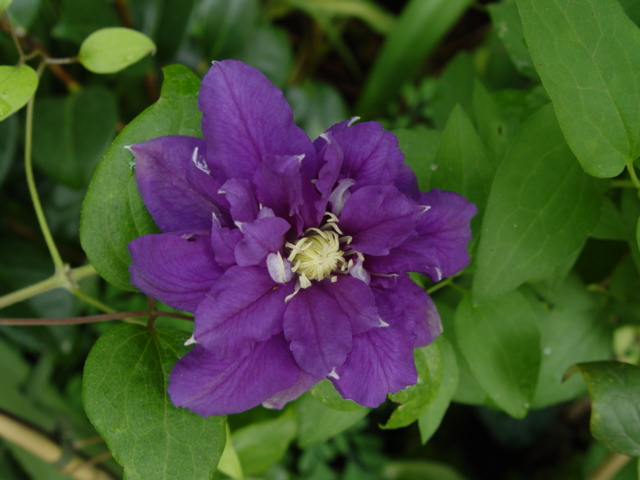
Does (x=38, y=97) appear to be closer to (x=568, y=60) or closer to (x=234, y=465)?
(x=234, y=465)

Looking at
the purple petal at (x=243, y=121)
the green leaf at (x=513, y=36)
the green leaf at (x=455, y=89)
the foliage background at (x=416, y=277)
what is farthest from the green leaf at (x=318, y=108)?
the purple petal at (x=243, y=121)

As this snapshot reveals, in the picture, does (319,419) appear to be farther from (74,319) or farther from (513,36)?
(513,36)

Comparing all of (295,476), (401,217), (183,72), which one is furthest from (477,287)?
(295,476)

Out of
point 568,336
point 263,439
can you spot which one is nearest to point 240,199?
point 263,439

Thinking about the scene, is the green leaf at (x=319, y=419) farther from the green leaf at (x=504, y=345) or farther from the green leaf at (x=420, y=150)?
the green leaf at (x=420, y=150)

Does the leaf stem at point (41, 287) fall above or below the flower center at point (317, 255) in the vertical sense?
below

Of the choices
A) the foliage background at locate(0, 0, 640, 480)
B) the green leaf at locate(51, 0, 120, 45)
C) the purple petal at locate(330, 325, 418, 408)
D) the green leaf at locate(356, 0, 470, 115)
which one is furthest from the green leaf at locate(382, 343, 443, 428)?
the green leaf at locate(356, 0, 470, 115)
